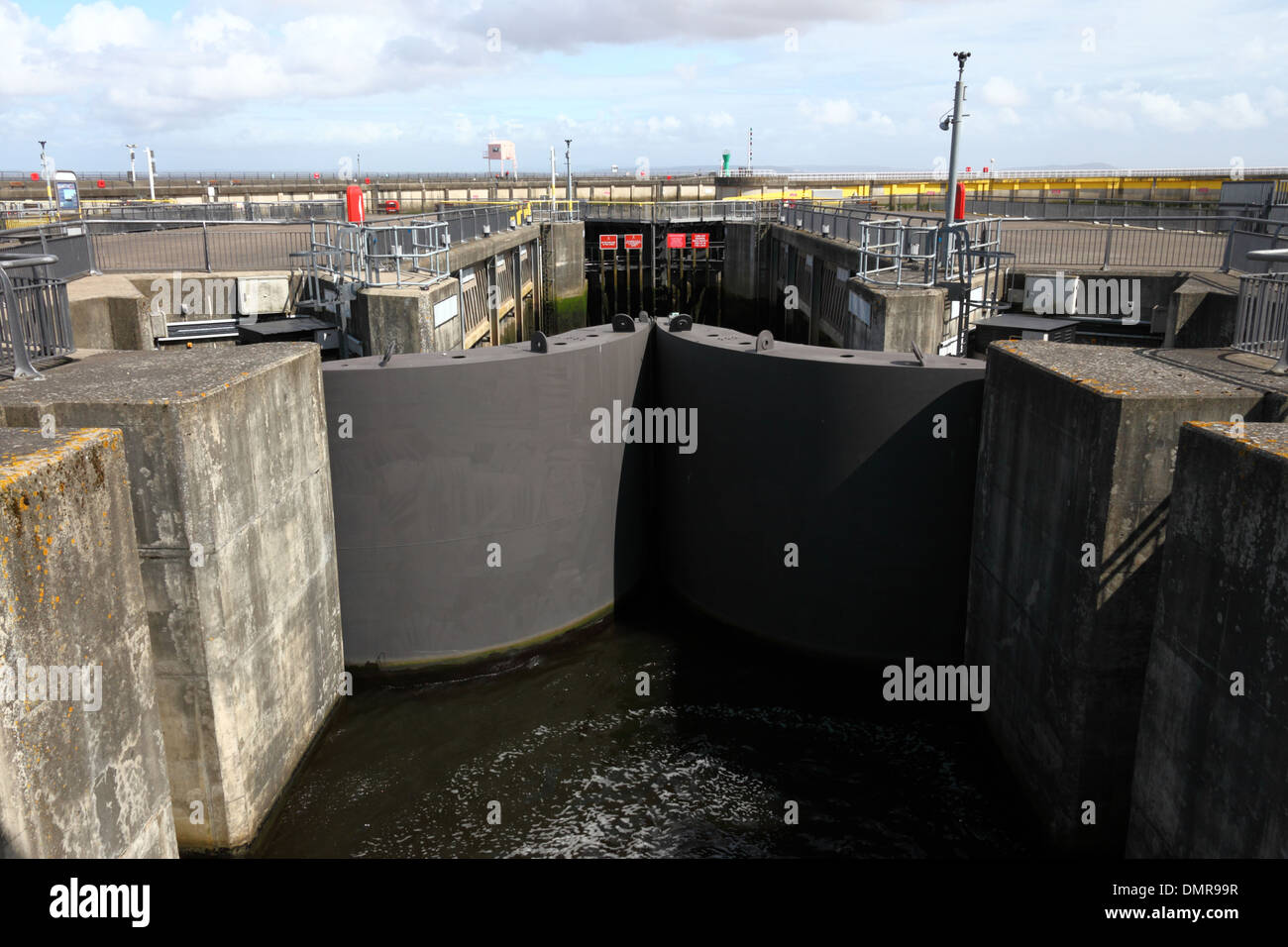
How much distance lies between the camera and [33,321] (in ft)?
26.4

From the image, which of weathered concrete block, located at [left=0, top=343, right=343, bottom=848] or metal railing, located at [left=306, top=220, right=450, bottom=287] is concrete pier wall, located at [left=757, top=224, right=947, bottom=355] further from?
weathered concrete block, located at [left=0, top=343, right=343, bottom=848]

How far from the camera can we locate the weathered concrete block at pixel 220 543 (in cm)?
667

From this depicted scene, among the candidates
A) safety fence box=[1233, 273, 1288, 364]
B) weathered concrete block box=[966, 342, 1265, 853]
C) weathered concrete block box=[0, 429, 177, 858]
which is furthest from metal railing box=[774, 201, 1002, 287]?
weathered concrete block box=[0, 429, 177, 858]

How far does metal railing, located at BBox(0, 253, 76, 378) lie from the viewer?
7.32 m

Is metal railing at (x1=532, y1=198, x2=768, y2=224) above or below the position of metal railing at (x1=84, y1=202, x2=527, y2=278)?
above

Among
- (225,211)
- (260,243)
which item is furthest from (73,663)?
(225,211)

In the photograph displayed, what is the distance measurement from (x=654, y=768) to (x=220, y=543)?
4372 mm

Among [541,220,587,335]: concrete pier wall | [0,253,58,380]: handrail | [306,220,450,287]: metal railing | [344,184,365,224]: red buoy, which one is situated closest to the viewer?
[0,253,58,380]: handrail

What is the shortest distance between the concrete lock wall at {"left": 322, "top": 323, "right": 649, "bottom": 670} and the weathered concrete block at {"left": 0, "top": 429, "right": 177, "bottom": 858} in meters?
3.76

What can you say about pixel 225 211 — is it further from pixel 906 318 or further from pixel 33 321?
pixel 906 318

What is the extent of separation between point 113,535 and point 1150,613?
6971 millimetres

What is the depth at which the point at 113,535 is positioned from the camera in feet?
18.5
